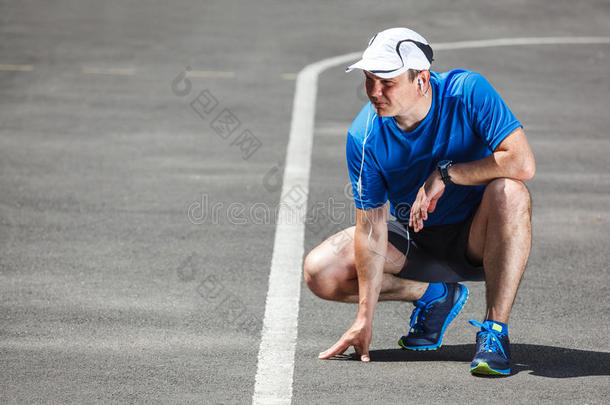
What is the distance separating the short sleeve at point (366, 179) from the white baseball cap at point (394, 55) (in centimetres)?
44

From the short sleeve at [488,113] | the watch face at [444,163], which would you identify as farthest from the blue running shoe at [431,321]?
the short sleeve at [488,113]

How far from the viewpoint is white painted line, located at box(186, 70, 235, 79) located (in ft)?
39.5

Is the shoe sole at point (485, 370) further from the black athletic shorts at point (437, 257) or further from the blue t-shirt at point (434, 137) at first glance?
the blue t-shirt at point (434, 137)

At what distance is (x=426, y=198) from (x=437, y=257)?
0.47 m

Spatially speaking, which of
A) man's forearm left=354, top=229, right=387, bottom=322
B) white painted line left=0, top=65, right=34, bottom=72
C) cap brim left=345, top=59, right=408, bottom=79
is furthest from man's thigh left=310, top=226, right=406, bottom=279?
white painted line left=0, top=65, right=34, bottom=72

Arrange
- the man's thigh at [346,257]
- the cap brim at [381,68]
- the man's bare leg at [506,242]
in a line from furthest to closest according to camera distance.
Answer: the man's thigh at [346,257] < the man's bare leg at [506,242] < the cap brim at [381,68]

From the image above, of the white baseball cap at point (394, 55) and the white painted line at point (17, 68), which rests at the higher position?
the white baseball cap at point (394, 55)

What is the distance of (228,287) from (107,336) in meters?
1.00

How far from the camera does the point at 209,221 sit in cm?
715

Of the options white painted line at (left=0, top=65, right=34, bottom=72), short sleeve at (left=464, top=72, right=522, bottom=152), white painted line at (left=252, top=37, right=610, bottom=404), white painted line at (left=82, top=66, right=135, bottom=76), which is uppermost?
short sleeve at (left=464, top=72, right=522, bottom=152)

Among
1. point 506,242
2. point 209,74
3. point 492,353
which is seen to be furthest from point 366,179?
point 209,74

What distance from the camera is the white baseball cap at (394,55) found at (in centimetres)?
447

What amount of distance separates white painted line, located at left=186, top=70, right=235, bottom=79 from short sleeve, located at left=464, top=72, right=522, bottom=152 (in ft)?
25.0

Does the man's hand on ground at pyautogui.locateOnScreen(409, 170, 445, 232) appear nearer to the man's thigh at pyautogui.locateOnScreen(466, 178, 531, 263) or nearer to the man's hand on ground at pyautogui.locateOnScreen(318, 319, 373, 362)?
the man's thigh at pyautogui.locateOnScreen(466, 178, 531, 263)
